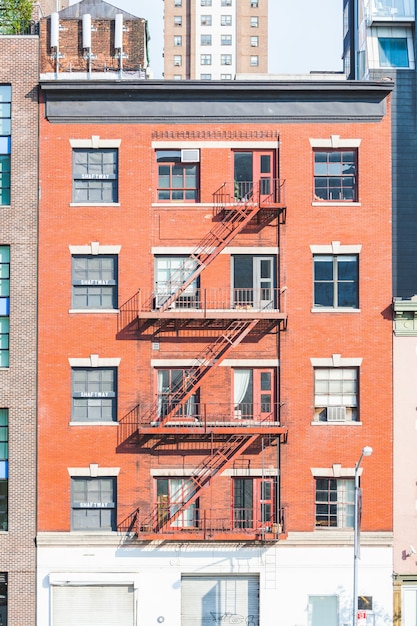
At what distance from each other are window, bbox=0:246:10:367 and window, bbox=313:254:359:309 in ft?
36.0

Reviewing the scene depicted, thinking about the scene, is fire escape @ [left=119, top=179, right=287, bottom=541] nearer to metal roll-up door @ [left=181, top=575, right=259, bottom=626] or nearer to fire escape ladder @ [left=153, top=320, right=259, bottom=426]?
fire escape ladder @ [left=153, top=320, right=259, bottom=426]

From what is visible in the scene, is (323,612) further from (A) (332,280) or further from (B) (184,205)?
(B) (184,205)

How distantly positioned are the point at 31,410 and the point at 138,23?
596 inches

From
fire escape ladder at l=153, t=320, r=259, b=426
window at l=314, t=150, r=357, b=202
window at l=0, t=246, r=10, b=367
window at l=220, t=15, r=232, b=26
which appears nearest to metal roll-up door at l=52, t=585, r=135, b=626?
fire escape ladder at l=153, t=320, r=259, b=426

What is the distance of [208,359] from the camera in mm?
30766

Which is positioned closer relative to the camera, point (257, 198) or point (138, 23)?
point (257, 198)

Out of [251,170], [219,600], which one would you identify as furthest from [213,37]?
[219,600]

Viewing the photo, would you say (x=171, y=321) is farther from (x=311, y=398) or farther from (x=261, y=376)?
(x=311, y=398)

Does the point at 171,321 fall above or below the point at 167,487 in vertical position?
above

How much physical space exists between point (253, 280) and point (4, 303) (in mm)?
8904

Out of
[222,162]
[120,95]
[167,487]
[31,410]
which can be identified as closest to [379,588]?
[167,487]

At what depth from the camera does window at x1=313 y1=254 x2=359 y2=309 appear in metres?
31.3

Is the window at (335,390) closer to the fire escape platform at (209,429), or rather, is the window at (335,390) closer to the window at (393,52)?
the fire escape platform at (209,429)

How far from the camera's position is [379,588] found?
30328 mm
